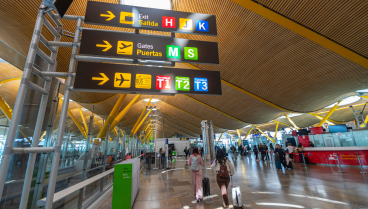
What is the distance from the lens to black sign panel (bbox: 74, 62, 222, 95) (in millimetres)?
3070

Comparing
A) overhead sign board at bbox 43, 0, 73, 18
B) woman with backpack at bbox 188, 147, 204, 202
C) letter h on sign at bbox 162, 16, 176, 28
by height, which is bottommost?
woman with backpack at bbox 188, 147, 204, 202

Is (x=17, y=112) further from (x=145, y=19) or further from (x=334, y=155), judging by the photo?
(x=334, y=155)

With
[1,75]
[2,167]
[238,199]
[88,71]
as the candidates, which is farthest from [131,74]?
[238,199]

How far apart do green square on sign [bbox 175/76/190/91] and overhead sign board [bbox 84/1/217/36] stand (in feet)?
3.70

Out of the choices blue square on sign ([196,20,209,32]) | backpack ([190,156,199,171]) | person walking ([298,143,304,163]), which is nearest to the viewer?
blue square on sign ([196,20,209,32])

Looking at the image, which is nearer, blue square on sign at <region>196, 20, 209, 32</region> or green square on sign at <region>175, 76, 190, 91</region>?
green square on sign at <region>175, 76, 190, 91</region>

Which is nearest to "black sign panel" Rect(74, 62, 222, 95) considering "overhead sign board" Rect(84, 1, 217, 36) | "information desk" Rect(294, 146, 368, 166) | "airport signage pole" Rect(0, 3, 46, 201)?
"airport signage pole" Rect(0, 3, 46, 201)

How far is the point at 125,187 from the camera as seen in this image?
5.16m

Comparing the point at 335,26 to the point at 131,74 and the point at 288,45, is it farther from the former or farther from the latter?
the point at 131,74

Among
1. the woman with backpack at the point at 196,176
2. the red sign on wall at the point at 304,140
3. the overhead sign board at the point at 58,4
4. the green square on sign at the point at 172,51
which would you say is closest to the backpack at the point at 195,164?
the woman with backpack at the point at 196,176

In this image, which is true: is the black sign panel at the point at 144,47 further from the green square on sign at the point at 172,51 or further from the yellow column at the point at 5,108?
the yellow column at the point at 5,108

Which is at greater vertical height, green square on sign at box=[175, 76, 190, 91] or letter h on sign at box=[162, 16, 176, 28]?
letter h on sign at box=[162, 16, 176, 28]

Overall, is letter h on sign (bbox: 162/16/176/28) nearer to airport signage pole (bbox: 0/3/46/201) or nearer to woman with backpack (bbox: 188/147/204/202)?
airport signage pole (bbox: 0/3/46/201)

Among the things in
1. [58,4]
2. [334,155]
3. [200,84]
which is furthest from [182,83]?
[334,155]
